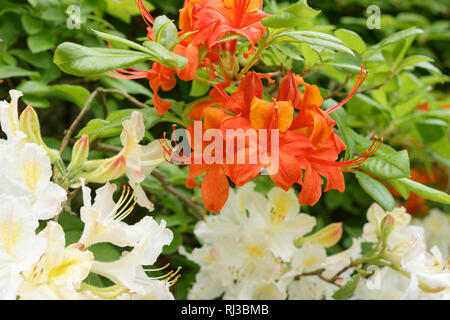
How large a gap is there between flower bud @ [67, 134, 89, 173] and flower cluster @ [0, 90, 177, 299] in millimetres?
51

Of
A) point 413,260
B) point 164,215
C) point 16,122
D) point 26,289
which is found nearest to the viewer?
point 26,289

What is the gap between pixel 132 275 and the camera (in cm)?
56

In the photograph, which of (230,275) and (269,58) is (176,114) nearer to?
(269,58)

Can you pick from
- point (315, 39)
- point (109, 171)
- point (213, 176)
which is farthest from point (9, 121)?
point (315, 39)

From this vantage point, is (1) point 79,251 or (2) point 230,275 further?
(2) point 230,275

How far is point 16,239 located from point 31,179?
76 mm

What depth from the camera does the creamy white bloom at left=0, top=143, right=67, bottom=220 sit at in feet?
1.77

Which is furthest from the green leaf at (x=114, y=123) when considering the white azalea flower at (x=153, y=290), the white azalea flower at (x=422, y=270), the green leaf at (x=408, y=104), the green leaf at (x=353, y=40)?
the green leaf at (x=408, y=104)

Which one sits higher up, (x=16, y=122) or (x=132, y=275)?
(x=16, y=122)

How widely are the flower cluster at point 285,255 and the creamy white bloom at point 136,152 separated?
9.7 inches

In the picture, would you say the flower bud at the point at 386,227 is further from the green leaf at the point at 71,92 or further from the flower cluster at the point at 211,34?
the green leaf at the point at 71,92

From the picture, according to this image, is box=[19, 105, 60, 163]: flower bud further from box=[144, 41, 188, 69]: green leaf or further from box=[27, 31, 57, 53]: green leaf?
box=[27, 31, 57, 53]: green leaf

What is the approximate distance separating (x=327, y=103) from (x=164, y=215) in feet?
1.41
